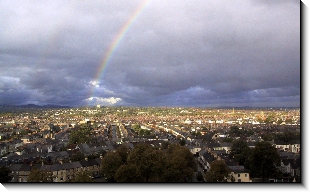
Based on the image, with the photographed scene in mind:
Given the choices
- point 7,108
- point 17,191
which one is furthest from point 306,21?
point 7,108

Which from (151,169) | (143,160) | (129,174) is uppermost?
(143,160)

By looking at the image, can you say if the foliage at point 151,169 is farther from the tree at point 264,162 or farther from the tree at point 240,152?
the tree at point 240,152

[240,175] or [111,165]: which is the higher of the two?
[111,165]

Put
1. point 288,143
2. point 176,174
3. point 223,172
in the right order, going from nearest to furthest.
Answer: point 176,174
point 223,172
point 288,143

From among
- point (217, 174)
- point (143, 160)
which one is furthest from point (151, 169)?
point (217, 174)

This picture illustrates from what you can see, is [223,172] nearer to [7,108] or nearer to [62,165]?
[62,165]

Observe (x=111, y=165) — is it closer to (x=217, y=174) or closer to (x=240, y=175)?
(x=217, y=174)

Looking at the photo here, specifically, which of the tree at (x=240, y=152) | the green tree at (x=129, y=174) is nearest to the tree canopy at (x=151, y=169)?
the green tree at (x=129, y=174)
